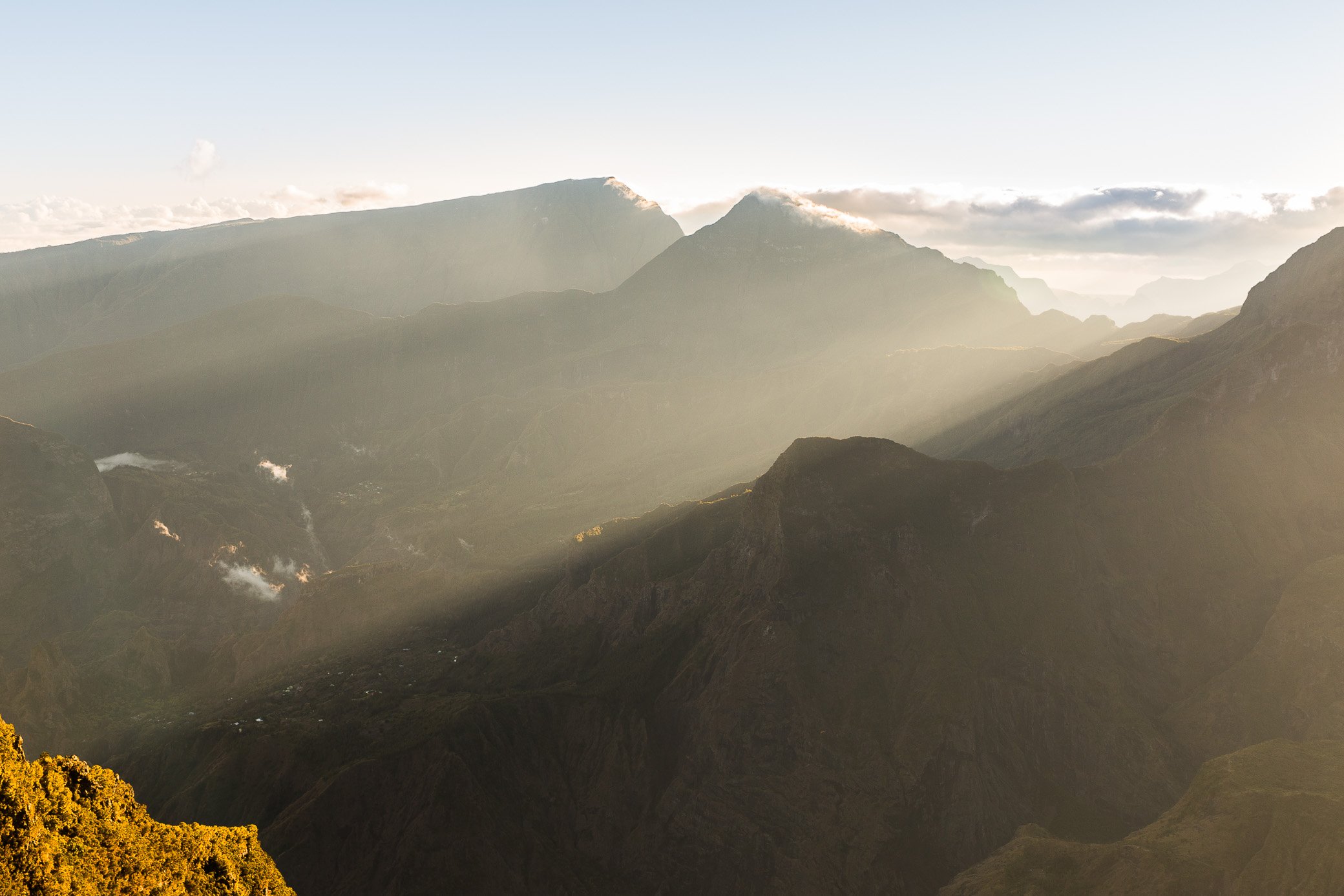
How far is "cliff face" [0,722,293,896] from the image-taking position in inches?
1789

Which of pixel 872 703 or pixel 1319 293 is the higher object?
pixel 1319 293

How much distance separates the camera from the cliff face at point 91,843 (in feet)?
149

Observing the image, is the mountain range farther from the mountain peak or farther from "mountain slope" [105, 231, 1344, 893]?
the mountain peak

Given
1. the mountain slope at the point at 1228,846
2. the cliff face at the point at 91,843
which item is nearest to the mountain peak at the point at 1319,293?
the mountain slope at the point at 1228,846

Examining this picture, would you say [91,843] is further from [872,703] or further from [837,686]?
[872,703]

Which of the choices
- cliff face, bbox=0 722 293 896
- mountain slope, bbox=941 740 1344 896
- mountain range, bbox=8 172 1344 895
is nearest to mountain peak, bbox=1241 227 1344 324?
mountain range, bbox=8 172 1344 895

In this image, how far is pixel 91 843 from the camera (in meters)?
50.2

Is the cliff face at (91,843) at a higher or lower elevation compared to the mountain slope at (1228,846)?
higher

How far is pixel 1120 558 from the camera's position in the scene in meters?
141

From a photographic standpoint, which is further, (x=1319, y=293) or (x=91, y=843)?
(x=1319, y=293)

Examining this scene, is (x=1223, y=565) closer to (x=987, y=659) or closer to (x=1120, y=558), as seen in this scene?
(x=1120, y=558)

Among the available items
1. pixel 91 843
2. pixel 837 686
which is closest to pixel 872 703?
pixel 837 686

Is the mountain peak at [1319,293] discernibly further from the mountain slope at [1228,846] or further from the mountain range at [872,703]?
the mountain slope at [1228,846]

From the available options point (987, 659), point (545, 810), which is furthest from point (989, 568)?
Result: point (545, 810)
